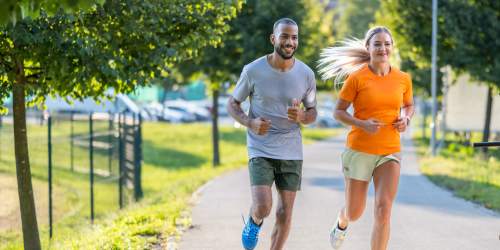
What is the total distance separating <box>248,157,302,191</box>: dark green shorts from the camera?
7254mm

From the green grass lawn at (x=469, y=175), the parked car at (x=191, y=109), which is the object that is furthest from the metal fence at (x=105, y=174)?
the parked car at (x=191, y=109)

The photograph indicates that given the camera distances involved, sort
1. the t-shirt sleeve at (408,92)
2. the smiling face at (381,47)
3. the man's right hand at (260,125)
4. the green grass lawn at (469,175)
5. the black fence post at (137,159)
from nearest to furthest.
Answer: the man's right hand at (260,125) → the smiling face at (381,47) → the t-shirt sleeve at (408,92) → the green grass lawn at (469,175) → the black fence post at (137,159)

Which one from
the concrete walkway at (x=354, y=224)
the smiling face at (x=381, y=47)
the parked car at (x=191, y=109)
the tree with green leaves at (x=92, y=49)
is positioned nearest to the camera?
the smiling face at (x=381, y=47)

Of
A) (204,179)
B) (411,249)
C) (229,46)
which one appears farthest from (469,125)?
(411,249)

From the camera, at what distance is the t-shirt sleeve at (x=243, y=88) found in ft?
23.8

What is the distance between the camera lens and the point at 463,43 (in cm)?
2570

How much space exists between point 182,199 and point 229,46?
37.9 feet

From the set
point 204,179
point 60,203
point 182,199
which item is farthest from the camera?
point 204,179

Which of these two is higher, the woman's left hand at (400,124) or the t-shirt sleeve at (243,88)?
the t-shirt sleeve at (243,88)

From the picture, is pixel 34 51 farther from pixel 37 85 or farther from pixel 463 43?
Answer: pixel 463 43

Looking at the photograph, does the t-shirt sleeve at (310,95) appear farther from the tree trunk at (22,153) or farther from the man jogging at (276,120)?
the tree trunk at (22,153)

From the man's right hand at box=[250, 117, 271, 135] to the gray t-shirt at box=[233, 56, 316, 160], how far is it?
18cm

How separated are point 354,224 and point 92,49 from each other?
392 centimetres

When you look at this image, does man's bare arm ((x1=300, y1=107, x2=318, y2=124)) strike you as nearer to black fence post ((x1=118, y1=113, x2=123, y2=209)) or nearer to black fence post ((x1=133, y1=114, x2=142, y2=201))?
black fence post ((x1=118, y1=113, x2=123, y2=209))
